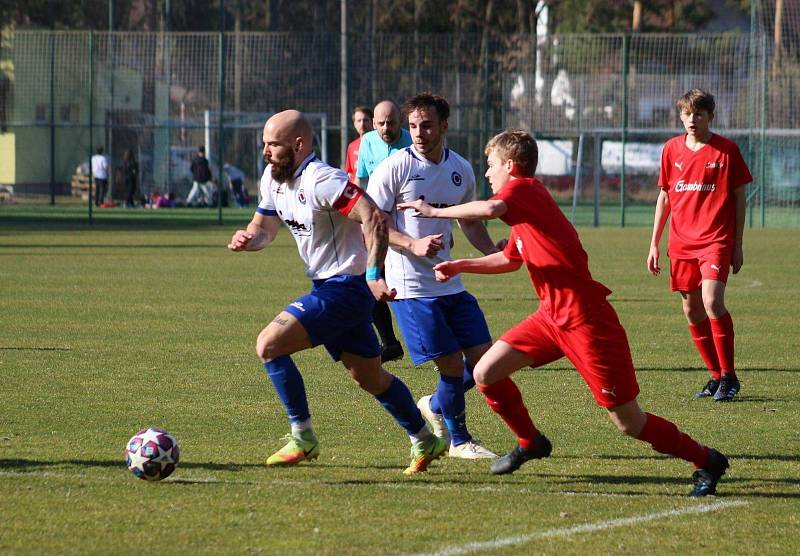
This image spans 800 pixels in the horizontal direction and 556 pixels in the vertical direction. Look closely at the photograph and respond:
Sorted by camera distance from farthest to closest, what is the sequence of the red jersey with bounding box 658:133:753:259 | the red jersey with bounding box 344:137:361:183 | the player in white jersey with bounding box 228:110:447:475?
the red jersey with bounding box 344:137:361:183, the red jersey with bounding box 658:133:753:259, the player in white jersey with bounding box 228:110:447:475

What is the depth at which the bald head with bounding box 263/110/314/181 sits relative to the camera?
6785mm

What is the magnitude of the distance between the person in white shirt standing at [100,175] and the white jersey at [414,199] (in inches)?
1172

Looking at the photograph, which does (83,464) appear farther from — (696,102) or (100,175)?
(100,175)

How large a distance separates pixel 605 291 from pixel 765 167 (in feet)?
91.8

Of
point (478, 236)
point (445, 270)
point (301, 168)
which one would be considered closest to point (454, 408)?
point (478, 236)

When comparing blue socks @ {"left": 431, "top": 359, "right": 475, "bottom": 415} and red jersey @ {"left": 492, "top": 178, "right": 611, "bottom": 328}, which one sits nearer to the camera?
red jersey @ {"left": 492, "top": 178, "right": 611, "bottom": 328}

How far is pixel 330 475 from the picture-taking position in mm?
6750

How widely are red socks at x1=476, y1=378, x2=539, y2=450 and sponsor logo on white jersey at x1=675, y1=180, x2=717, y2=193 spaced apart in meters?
3.68

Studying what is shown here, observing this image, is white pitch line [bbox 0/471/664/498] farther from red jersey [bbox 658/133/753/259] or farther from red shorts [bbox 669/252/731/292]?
red jersey [bbox 658/133/753/259]

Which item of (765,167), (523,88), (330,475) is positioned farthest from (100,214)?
(330,475)

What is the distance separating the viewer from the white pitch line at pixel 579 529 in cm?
537

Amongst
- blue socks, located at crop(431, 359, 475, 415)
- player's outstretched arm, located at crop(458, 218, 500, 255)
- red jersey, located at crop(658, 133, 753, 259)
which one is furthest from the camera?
red jersey, located at crop(658, 133, 753, 259)

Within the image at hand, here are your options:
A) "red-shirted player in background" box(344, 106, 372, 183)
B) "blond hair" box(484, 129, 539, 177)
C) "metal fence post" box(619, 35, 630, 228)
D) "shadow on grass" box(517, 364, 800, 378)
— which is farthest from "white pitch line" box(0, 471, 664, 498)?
"metal fence post" box(619, 35, 630, 228)

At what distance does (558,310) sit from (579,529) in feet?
3.61
